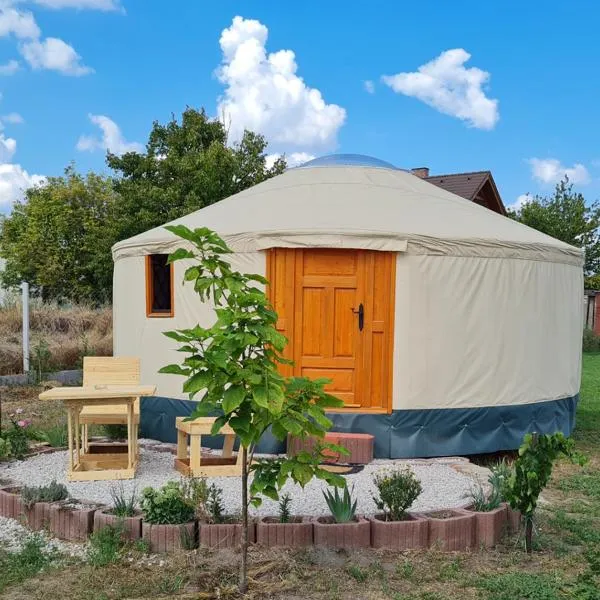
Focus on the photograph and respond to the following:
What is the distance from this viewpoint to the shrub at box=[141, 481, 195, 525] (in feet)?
11.5

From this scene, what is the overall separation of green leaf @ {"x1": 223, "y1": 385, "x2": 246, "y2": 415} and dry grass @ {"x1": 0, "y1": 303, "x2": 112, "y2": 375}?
27.7 ft

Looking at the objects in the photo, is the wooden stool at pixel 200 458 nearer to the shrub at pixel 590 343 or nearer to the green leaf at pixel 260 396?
the green leaf at pixel 260 396

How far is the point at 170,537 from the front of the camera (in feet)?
11.3

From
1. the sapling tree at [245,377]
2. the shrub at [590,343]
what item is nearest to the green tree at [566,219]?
the shrub at [590,343]

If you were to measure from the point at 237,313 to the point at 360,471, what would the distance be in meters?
2.76

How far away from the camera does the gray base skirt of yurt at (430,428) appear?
5.50 meters

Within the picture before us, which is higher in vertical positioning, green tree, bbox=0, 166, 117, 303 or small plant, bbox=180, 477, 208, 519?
green tree, bbox=0, 166, 117, 303

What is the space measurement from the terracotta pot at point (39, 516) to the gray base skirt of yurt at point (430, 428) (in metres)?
1.90

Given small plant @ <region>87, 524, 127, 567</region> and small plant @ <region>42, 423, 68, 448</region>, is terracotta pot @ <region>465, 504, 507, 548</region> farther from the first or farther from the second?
small plant @ <region>42, 423, 68, 448</region>

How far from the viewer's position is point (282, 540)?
11.3 ft

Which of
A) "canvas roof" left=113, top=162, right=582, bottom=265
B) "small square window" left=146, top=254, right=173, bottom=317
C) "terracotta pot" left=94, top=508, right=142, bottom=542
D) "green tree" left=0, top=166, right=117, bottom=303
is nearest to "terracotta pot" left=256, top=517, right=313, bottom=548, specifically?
"terracotta pot" left=94, top=508, right=142, bottom=542

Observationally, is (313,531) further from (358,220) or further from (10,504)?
A: (358,220)

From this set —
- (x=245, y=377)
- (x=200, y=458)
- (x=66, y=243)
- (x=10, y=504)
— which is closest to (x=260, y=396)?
(x=245, y=377)

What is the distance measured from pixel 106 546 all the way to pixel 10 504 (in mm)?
956
